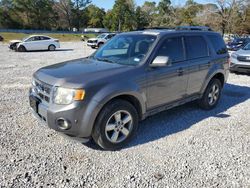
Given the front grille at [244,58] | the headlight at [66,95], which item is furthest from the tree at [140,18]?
the headlight at [66,95]

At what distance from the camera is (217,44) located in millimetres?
6164

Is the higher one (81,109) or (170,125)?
(81,109)

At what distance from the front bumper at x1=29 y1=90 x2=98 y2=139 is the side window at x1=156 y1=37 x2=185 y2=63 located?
1674mm

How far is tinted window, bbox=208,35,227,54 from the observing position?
19.7 ft

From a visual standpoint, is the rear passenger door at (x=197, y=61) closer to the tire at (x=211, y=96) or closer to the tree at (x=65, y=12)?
the tire at (x=211, y=96)

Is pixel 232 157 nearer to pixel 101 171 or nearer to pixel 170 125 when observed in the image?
pixel 170 125

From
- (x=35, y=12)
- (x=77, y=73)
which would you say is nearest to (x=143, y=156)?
(x=77, y=73)

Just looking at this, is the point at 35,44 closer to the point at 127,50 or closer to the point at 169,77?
the point at 127,50

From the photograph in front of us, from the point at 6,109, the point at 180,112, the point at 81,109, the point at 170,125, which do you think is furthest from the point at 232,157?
the point at 6,109

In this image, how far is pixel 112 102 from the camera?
3.95 metres

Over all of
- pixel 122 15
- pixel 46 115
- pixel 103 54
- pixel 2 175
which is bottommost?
pixel 2 175

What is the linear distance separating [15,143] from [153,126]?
2.49m

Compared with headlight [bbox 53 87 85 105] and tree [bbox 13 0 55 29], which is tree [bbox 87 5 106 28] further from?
headlight [bbox 53 87 85 105]

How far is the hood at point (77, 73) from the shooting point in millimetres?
3707
